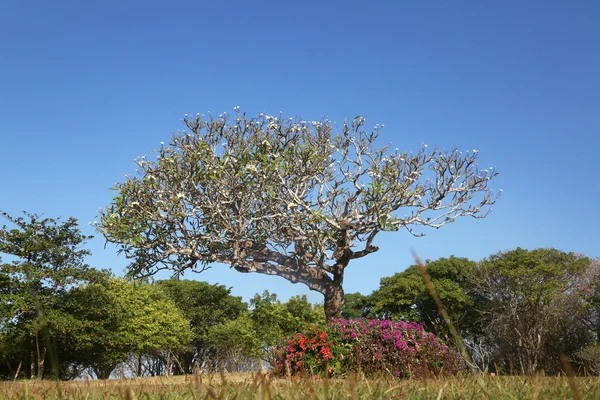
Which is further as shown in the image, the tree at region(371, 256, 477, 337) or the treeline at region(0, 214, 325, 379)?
the tree at region(371, 256, 477, 337)

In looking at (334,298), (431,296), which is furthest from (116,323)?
(431,296)

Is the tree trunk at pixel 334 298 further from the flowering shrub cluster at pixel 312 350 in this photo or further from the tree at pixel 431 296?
the tree at pixel 431 296

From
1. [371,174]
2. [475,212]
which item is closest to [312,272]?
[371,174]

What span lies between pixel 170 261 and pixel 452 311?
22.5 m

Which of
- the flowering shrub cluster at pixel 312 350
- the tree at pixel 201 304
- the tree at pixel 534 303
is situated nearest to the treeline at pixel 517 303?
the tree at pixel 534 303

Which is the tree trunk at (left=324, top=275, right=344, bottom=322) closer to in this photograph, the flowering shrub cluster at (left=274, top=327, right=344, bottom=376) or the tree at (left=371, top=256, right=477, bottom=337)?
the flowering shrub cluster at (left=274, top=327, right=344, bottom=376)

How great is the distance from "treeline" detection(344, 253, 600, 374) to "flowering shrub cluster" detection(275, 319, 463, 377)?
6649mm

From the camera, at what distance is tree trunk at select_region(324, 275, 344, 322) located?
2173 cm

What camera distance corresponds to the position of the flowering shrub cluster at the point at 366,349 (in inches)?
575

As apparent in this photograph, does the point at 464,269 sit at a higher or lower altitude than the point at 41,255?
lower

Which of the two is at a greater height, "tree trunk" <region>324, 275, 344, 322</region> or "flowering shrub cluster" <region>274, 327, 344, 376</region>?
"tree trunk" <region>324, 275, 344, 322</region>

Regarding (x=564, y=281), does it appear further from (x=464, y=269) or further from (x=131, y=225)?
(x=131, y=225)

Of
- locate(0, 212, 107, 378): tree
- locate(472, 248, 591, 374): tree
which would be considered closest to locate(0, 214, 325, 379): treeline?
locate(0, 212, 107, 378): tree

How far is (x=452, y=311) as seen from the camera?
36.1 metres
